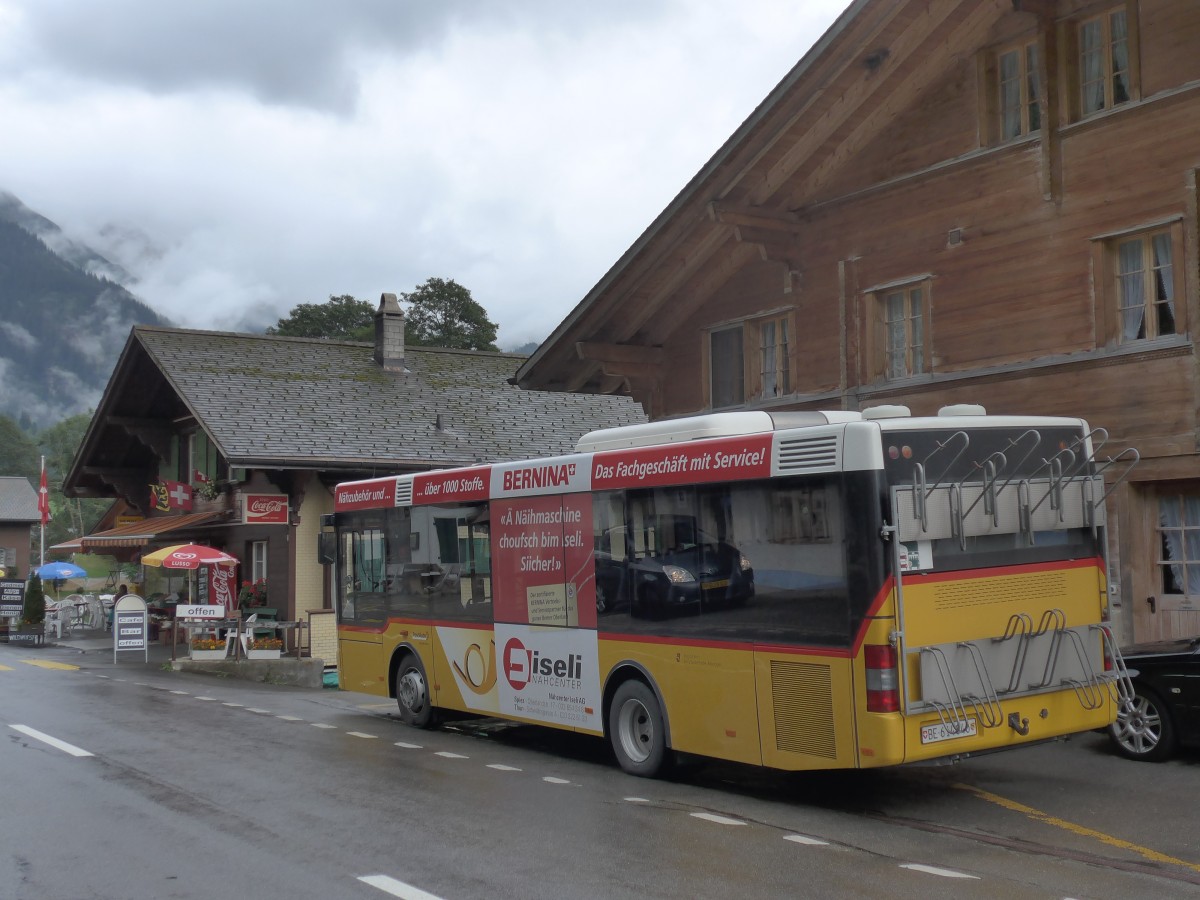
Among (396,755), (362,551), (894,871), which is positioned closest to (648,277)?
(362,551)

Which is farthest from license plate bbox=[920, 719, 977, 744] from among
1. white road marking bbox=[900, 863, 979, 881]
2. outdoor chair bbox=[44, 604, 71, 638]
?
outdoor chair bbox=[44, 604, 71, 638]

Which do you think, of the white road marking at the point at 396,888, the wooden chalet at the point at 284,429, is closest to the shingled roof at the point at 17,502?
the wooden chalet at the point at 284,429

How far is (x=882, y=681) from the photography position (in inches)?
355

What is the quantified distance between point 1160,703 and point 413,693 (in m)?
7.66

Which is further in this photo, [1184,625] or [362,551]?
[362,551]

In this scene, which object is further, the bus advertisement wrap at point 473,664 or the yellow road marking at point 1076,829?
the bus advertisement wrap at point 473,664

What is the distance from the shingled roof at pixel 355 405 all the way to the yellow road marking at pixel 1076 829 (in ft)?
60.3

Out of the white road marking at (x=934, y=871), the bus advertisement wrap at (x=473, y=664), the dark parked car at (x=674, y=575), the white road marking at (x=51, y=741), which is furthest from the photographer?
the bus advertisement wrap at (x=473, y=664)

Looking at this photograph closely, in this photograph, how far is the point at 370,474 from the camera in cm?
2825

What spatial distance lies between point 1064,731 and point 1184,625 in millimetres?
4221

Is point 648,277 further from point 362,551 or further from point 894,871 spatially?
point 894,871

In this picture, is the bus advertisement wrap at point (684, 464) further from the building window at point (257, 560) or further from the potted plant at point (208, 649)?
the building window at point (257, 560)

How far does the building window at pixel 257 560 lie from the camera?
2931 cm

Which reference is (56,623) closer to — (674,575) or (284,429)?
(284,429)
